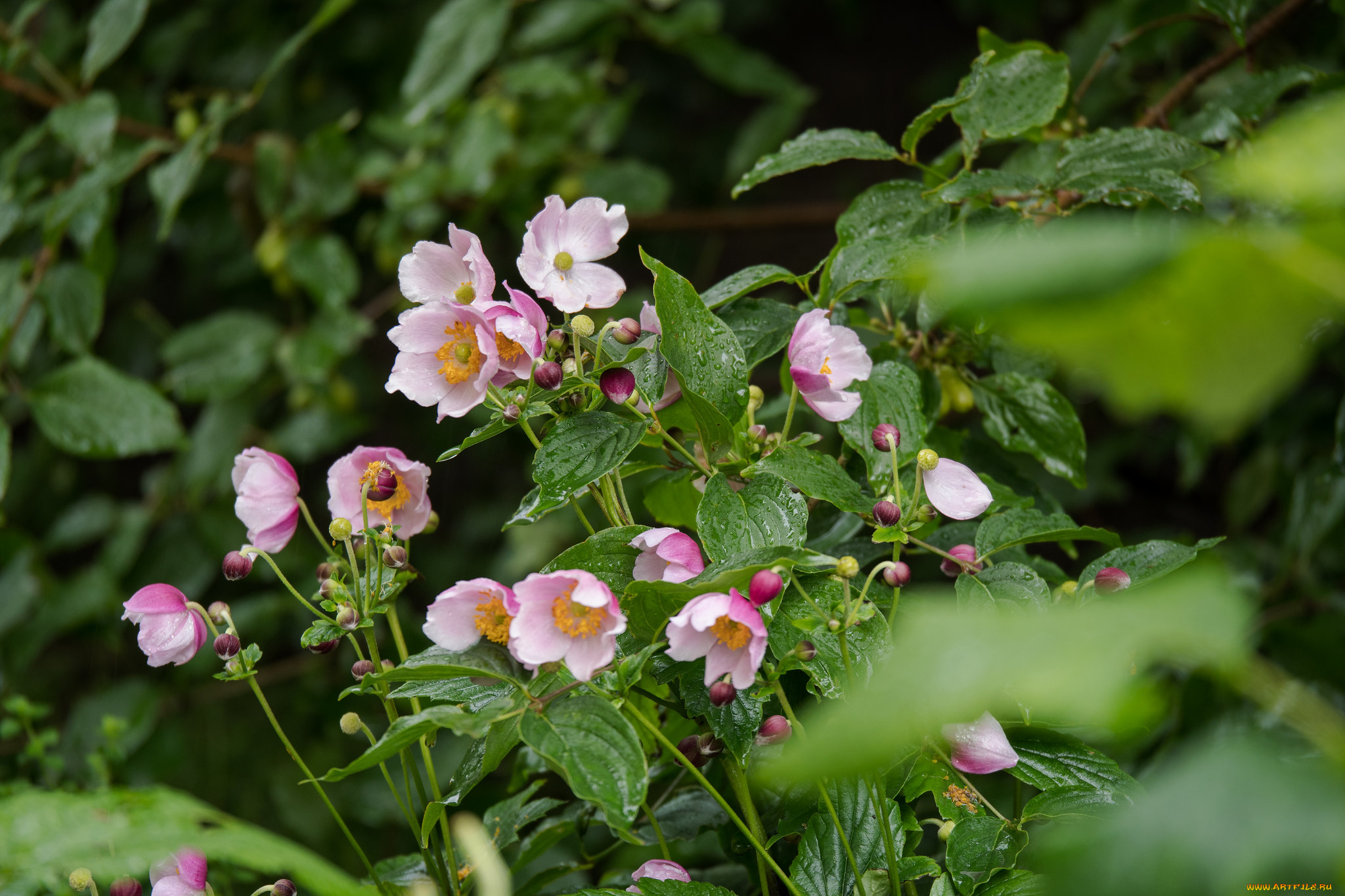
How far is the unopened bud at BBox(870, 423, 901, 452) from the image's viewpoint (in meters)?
0.43

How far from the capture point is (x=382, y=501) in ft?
1.47

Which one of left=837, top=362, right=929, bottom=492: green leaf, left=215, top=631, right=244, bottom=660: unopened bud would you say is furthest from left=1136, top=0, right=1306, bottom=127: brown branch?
left=215, top=631, right=244, bottom=660: unopened bud

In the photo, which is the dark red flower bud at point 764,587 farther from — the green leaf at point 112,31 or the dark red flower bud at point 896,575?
the green leaf at point 112,31

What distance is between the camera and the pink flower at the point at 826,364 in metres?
0.44

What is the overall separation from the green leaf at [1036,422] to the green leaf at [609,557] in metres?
0.27

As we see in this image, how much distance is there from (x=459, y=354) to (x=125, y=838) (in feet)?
0.75

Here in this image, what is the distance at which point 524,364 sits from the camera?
42cm

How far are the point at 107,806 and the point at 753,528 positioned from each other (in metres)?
0.24

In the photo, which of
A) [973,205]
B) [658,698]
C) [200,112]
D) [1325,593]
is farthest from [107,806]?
[200,112]

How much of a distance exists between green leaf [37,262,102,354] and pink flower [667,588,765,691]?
0.85m

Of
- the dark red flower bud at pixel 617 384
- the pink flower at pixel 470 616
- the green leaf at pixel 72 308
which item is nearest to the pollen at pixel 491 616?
the pink flower at pixel 470 616

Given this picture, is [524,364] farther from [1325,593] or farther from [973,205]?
[1325,593]

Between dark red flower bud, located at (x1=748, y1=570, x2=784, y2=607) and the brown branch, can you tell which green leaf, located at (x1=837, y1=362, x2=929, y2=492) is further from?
the brown branch

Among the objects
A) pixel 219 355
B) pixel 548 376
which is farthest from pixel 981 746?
pixel 219 355
